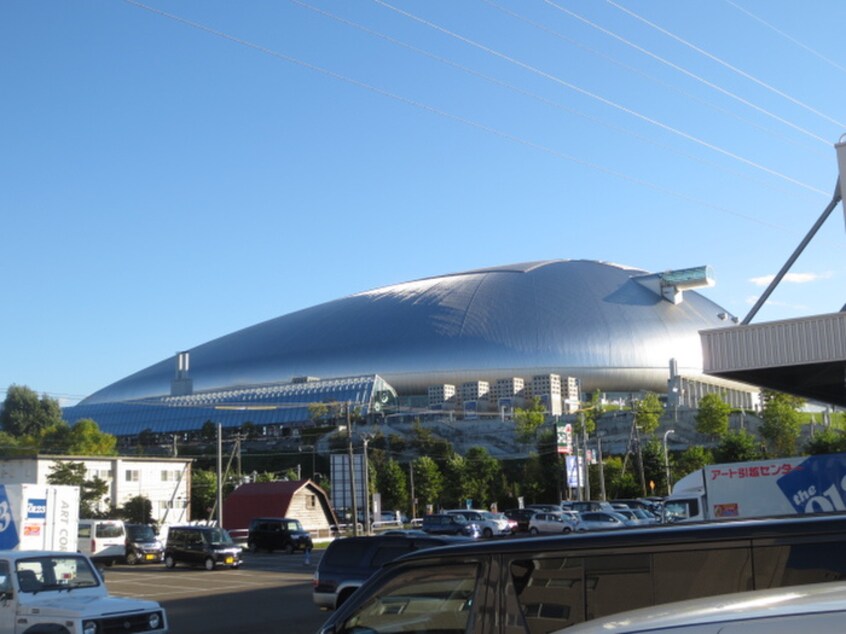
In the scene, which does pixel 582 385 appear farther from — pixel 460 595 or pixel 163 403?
pixel 460 595

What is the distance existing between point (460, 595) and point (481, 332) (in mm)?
140920

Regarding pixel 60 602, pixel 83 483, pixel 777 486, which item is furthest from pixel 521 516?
pixel 60 602

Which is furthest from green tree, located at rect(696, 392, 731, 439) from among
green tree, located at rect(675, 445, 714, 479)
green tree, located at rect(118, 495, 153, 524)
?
green tree, located at rect(118, 495, 153, 524)

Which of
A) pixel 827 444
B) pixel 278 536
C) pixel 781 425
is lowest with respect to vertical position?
pixel 278 536

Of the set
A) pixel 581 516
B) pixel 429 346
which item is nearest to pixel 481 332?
pixel 429 346

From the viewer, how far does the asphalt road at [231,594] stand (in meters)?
19.2

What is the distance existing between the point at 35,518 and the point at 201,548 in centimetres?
941

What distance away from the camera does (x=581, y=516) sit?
4694cm

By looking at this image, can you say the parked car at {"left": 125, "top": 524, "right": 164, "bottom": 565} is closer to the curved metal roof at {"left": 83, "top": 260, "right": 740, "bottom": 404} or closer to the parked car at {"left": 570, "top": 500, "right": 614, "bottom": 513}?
the parked car at {"left": 570, "top": 500, "right": 614, "bottom": 513}

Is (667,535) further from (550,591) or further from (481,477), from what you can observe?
(481,477)

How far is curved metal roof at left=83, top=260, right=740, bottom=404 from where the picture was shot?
5655 inches

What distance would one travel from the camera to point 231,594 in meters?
26.1

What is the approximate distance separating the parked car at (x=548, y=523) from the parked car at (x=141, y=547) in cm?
1867

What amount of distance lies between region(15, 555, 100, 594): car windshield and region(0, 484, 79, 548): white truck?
14.7 metres
